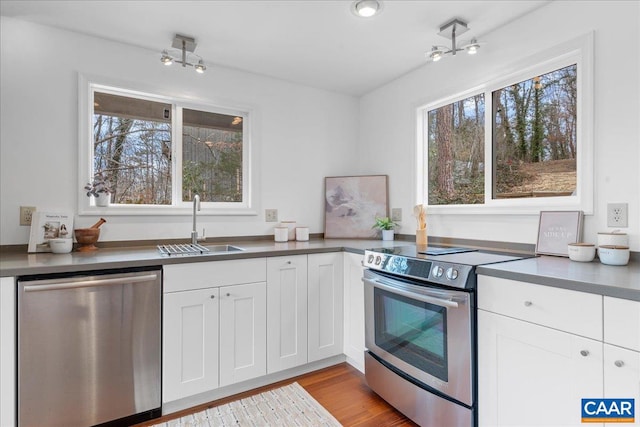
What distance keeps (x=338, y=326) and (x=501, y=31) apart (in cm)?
226

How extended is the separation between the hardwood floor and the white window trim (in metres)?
1.31

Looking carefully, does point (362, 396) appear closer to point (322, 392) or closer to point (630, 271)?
point (322, 392)

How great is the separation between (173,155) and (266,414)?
1917 millimetres

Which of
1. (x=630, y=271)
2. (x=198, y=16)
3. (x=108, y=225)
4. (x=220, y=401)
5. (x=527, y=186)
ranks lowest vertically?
(x=220, y=401)

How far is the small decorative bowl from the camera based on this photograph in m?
2.10

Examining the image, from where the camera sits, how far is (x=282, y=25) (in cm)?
210

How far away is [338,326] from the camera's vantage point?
8.03 ft

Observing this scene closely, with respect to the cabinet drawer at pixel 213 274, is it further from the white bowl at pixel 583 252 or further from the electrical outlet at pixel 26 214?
the white bowl at pixel 583 252

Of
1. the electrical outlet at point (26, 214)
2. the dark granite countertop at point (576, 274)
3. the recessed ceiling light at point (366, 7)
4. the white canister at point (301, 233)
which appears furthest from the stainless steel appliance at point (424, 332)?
the electrical outlet at point (26, 214)

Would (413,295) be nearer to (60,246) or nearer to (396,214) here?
(396,214)

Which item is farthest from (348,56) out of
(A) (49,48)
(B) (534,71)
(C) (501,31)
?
(A) (49,48)

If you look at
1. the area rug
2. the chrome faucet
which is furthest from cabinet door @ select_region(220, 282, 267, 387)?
the chrome faucet

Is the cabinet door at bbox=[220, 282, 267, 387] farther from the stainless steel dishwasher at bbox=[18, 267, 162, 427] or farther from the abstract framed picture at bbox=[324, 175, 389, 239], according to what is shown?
the abstract framed picture at bbox=[324, 175, 389, 239]

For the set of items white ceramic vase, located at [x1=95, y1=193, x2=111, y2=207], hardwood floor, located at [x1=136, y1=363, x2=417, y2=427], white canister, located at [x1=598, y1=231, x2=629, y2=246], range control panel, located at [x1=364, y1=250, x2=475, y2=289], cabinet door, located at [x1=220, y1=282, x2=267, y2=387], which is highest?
white ceramic vase, located at [x1=95, y1=193, x2=111, y2=207]
